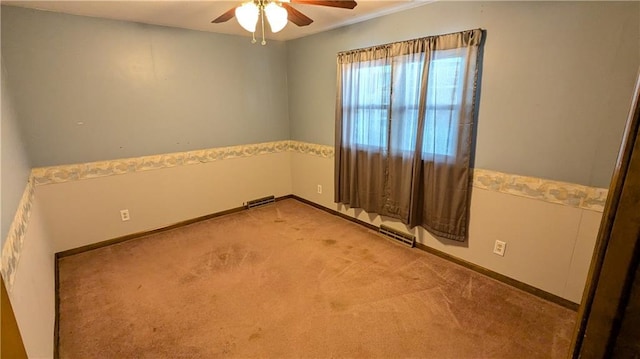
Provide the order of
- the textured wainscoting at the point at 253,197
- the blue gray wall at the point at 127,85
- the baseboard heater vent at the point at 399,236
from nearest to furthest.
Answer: the textured wainscoting at the point at 253,197 < the blue gray wall at the point at 127,85 < the baseboard heater vent at the point at 399,236

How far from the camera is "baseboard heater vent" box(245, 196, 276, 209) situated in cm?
405

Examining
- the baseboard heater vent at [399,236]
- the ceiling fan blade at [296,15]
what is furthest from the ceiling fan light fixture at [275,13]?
the baseboard heater vent at [399,236]

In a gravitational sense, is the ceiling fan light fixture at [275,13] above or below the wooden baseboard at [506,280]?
above

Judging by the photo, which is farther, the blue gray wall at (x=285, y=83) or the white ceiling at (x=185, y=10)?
the white ceiling at (x=185, y=10)

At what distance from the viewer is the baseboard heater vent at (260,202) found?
4051 mm

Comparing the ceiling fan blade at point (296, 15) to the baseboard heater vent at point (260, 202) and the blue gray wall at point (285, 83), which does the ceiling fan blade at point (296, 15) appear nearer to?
the blue gray wall at point (285, 83)

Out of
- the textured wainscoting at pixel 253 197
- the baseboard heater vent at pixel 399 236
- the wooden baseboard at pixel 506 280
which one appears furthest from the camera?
the baseboard heater vent at pixel 399 236

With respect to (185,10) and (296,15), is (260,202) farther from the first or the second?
(296,15)

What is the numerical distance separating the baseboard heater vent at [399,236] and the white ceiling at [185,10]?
6.90 ft

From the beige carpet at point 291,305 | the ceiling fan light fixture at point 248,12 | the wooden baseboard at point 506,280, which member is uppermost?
the ceiling fan light fixture at point 248,12

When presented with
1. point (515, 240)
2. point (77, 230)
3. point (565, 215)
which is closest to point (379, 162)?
point (515, 240)

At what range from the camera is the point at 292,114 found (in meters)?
4.13

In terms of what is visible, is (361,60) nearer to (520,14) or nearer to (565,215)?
(520,14)

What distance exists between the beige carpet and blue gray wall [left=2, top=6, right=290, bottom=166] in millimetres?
1146
